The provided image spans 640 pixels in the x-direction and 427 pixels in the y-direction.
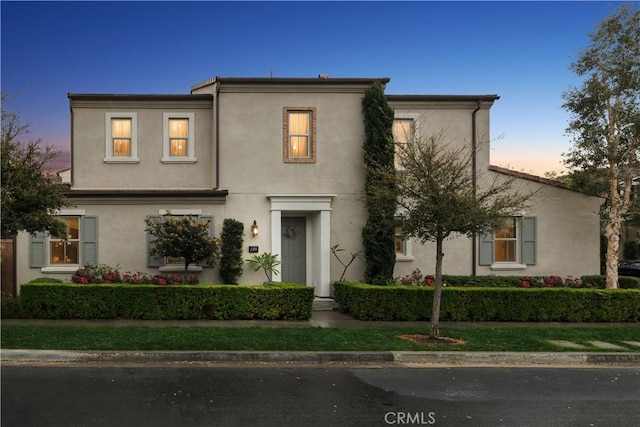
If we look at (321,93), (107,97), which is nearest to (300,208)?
(321,93)

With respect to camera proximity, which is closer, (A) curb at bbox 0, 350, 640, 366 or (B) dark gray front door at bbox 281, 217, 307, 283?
(A) curb at bbox 0, 350, 640, 366

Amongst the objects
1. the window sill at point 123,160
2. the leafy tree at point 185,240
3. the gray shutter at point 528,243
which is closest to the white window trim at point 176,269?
the leafy tree at point 185,240

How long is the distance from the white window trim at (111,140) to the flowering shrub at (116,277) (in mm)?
3516

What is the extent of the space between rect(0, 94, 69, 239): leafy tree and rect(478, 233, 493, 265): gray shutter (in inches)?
483

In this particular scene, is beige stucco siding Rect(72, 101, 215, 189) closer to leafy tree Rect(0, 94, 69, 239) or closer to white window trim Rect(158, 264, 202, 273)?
white window trim Rect(158, 264, 202, 273)

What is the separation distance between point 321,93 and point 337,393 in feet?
35.4

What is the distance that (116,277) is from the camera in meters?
13.7

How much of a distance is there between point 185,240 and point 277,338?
5.04 meters

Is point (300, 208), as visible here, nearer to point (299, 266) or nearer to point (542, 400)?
point (299, 266)

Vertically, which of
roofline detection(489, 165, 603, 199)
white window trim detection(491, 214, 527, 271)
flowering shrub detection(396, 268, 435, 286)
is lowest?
flowering shrub detection(396, 268, 435, 286)

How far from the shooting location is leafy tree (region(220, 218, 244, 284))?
1472cm

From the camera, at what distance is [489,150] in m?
16.3

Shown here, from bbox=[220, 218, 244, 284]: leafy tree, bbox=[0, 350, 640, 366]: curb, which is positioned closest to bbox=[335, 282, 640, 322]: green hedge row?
bbox=[0, 350, 640, 366]: curb

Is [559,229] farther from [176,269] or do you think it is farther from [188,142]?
[188,142]
